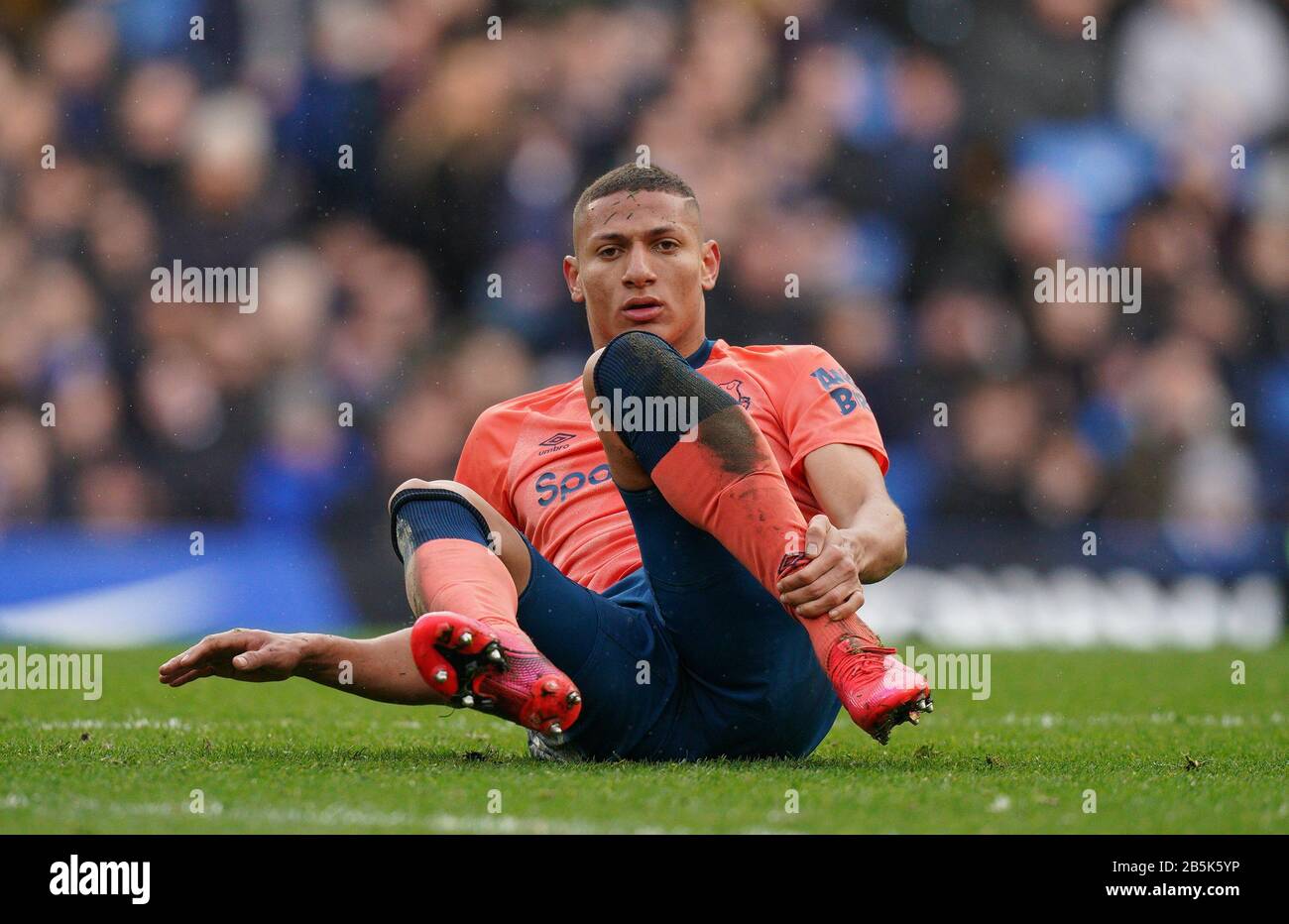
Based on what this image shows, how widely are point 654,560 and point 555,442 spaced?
31.5 inches

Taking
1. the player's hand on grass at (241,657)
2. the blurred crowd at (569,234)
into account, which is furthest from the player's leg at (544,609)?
the blurred crowd at (569,234)

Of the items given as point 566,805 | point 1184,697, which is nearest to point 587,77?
point 1184,697

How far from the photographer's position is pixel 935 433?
10000 millimetres

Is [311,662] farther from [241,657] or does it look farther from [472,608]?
[472,608]

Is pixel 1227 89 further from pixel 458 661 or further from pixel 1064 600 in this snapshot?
pixel 458 661

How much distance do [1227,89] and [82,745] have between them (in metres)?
9.53

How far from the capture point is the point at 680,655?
3662 mm

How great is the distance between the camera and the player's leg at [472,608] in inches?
124

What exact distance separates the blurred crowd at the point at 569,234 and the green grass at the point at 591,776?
13.7 feet

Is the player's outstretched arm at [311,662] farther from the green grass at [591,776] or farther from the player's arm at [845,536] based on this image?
the player's arm at [845,536]

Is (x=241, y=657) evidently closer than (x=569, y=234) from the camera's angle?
Yes

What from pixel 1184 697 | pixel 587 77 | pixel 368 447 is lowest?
pixel 1184 697

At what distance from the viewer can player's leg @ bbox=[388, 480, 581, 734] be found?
315 cm

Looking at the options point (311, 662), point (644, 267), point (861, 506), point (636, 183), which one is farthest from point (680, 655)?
point (636, 183)
